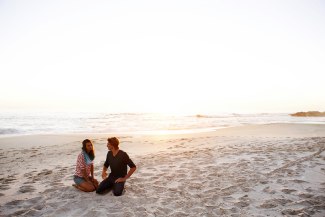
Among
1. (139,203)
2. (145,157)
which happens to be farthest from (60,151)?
(139,203)

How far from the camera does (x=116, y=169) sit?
20.4 ft

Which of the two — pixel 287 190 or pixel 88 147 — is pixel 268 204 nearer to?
pixel 287 190

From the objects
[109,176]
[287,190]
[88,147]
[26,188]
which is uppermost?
[88,147]

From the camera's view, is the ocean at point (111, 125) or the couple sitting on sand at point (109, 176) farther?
the ocean at point (111, 125)

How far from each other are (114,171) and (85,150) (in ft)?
2.95

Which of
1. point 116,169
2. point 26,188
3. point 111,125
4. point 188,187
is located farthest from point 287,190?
point 111,125

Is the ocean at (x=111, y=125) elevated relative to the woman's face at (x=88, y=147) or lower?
lower

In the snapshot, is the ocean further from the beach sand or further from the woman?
the woman

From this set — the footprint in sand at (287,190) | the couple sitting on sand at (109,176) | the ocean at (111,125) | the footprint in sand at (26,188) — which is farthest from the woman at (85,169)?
the ocean at (111,125)

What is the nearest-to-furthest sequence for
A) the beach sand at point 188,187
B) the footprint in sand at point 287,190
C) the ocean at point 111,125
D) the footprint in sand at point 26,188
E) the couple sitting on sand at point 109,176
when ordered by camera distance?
the beach sand at point 188,187
the footprint in sand at point 287,190
the couple sitting on sand at point 109,176
the footprint in sand at point 26,188
the ocean at point 111,125

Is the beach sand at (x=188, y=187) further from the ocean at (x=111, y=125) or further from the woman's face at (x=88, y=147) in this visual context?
the ocean at (x=111, y=125)

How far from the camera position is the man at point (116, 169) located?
19.7ft

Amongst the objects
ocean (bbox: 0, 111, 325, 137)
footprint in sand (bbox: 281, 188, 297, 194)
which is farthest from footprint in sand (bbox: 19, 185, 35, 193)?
ocean (bbox: 0, 111, 325, 137)

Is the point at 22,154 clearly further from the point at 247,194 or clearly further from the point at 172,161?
the point at 247,194
